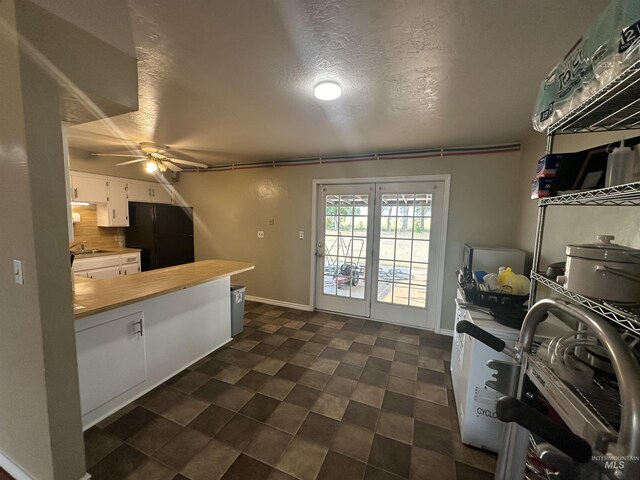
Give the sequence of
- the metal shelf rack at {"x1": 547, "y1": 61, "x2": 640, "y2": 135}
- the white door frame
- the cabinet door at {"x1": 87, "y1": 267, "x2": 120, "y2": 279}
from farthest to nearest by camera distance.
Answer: the cabinet door at {"x1": 87, "y1": 267, "x2": 120, "y2": 279} < the white door frame < the metal shelf rack at {"x1": 547, "y1": 61, "x2": 640, "y2": 135}

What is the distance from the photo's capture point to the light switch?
118 cm

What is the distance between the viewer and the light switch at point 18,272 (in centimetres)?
118

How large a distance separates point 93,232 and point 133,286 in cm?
300

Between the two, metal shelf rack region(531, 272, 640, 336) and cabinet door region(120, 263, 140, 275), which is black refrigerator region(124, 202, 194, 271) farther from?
metal shelf rack region(531, 272, 640, 336)

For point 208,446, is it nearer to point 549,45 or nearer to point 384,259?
Result: point 384,259

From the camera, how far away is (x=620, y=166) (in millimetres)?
844

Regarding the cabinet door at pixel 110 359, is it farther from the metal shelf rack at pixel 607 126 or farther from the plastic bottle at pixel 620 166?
the plastic bottle at pixel 620 166

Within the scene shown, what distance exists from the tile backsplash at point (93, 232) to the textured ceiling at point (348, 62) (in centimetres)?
190

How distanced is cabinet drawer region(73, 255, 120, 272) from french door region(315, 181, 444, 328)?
10.1 ft

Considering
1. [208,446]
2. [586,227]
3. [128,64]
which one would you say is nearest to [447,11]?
[586,227]

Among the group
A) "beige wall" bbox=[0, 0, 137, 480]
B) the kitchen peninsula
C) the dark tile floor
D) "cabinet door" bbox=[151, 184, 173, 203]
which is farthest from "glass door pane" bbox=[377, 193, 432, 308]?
"cabinet door" bbox=[151, 184, 173, 203]

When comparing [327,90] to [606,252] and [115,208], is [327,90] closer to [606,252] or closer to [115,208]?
[606,252]

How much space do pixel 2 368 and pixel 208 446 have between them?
1188mm

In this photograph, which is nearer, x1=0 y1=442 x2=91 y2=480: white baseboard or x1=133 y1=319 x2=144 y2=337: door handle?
x1=0 y1=442 x2=91 y2=480: white baseboard
